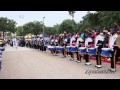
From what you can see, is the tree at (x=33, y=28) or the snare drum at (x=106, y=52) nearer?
the snare drum at (x=106, y=52)

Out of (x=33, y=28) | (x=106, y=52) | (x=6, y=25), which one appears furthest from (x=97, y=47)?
(x=33, y=28)

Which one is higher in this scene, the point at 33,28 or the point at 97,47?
the point at 33,28

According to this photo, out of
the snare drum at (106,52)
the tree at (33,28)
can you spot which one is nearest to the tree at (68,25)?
the tree at (33,28)

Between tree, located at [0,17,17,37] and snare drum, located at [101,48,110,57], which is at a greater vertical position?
tree, located at [0,17,17,37]

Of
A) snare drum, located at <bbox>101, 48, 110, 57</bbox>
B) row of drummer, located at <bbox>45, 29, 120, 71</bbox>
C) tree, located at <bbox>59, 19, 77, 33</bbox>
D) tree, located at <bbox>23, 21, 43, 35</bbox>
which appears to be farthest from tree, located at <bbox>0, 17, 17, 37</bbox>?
snare drum, located at <bbox>101, 48, 110, 57</bbox>

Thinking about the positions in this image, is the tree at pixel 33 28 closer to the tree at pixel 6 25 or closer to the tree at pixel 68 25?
the tree at pixel 68 25

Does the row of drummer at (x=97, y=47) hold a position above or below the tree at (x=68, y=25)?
below

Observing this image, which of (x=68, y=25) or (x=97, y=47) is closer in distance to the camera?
(x=97, y=47)

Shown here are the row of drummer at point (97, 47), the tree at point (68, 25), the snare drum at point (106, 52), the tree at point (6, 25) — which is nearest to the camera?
the row of drummer at point (97, 47)

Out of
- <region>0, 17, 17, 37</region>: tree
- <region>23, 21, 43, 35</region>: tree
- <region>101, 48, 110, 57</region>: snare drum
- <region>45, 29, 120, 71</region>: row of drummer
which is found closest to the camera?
<region>45, 29, 120, 71</region>: row of drummer

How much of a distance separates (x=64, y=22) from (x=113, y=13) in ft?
162

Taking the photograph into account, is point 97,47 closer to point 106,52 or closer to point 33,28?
point 106,52

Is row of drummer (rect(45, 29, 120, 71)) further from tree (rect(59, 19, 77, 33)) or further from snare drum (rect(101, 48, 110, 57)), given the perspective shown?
tree (rect(59, 19, 77, 33))
